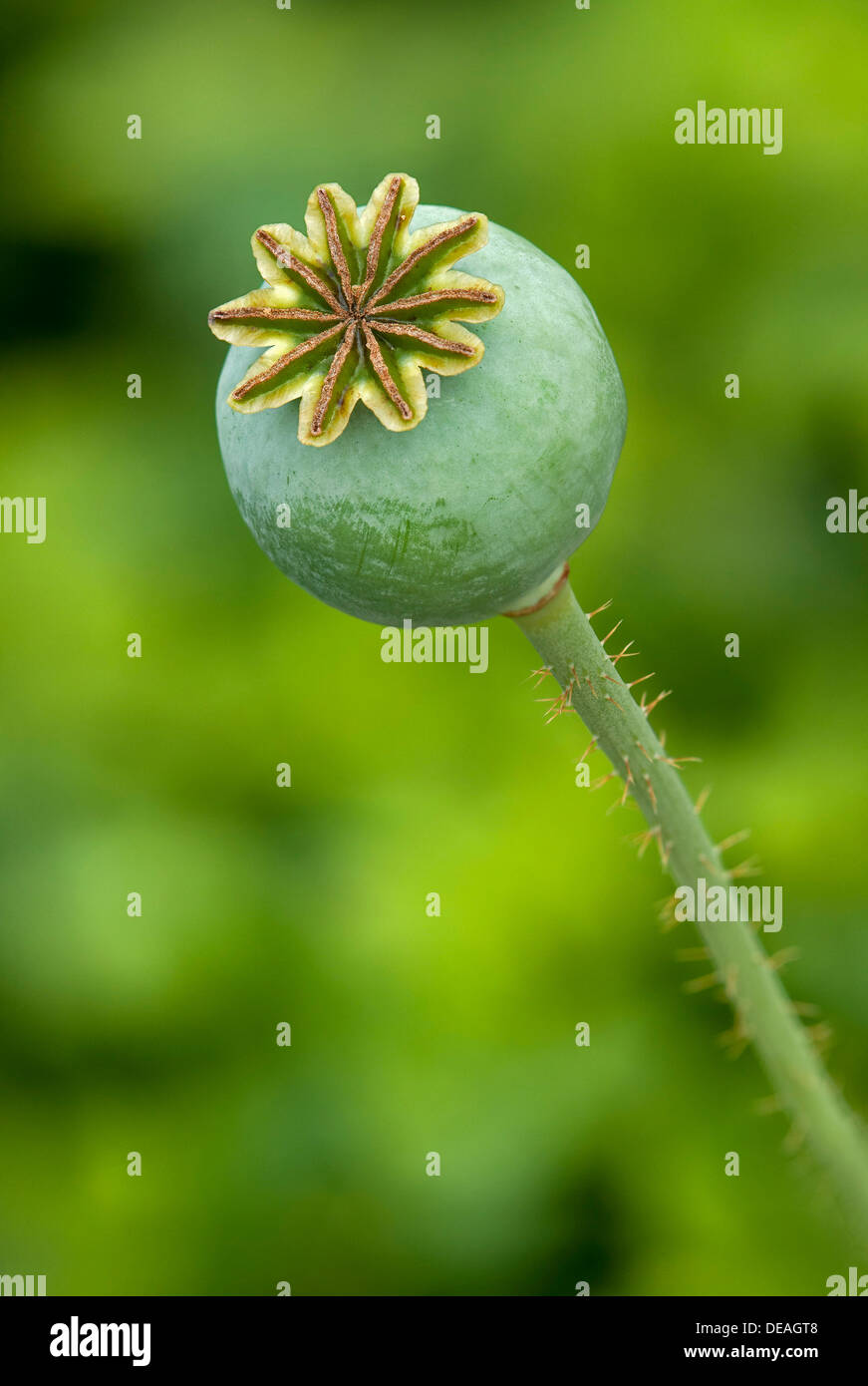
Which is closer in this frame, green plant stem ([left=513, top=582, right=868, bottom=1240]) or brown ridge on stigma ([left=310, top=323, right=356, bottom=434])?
brown ridge on stigma ([left=310, top=323, right=356, bottom=434])

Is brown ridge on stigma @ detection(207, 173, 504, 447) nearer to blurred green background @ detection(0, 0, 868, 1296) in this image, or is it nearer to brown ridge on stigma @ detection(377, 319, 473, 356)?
brown ridge on stigma @ detection(377, 319, 473, 356)

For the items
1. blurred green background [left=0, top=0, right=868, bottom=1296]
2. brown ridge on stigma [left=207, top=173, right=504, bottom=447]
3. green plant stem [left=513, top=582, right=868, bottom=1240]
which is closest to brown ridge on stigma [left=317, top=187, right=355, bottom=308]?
brown ridge on stigma [left=207, top=173, right=504, bottom=447]

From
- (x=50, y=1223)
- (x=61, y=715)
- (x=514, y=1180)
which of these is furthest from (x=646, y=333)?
(x=50, y=1223)

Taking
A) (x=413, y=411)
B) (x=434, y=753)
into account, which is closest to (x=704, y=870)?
(x=413, y=411)

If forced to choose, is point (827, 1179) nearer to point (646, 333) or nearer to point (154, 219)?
point (646, 333)

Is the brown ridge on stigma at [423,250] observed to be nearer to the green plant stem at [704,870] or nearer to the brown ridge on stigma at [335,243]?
the brown ridge on stigma at [335,243]

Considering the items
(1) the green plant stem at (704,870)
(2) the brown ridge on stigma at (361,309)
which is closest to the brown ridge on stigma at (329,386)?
(2) the brown ridge on stigma at (361,309)

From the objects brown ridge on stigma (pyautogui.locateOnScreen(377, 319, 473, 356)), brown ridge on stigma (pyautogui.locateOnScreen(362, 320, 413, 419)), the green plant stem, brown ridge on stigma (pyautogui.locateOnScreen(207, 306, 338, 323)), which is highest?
brown ridge on stigma (pyautogui.locateOnScreen(207, 306, 338, 323))

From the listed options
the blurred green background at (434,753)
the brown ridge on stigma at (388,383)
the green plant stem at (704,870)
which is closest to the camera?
the brown ridge on stigma at (388,383)
